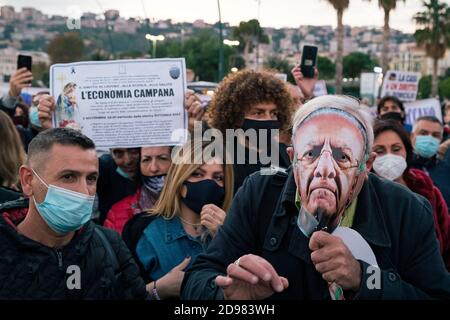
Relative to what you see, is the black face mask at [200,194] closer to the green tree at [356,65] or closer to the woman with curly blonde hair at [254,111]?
the woman with curly blonde hair at [254,111]

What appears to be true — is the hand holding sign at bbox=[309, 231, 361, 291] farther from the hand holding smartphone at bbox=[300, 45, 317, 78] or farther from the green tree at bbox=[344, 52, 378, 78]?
the green tree at bbox=[344, 52, 378, 78]

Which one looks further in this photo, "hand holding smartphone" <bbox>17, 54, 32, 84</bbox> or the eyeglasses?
"hand holding smartphone" <bbox>17, 54, 32, 84</bbox>

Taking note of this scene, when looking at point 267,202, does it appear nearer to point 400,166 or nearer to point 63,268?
point 63,268

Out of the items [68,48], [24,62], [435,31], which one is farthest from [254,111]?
[435,31]

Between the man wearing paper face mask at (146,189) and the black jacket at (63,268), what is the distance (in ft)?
3.91

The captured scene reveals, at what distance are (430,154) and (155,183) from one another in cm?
292

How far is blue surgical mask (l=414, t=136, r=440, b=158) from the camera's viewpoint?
19.7ft

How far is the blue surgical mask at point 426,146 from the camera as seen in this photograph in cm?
600

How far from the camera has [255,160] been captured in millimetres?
3916

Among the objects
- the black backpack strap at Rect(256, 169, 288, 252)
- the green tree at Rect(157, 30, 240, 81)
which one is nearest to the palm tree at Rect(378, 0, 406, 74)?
the green tree at Rect(157, 30, 240, 81)

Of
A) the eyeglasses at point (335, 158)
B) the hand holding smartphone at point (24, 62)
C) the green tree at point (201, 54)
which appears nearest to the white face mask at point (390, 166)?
the eyeglasses at point (335, 158)

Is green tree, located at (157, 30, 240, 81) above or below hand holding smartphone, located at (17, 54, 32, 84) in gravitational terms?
below

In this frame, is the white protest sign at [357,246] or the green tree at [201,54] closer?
the white protest sign at [357,246]

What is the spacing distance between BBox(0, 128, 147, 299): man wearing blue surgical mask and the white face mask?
1883 mm
